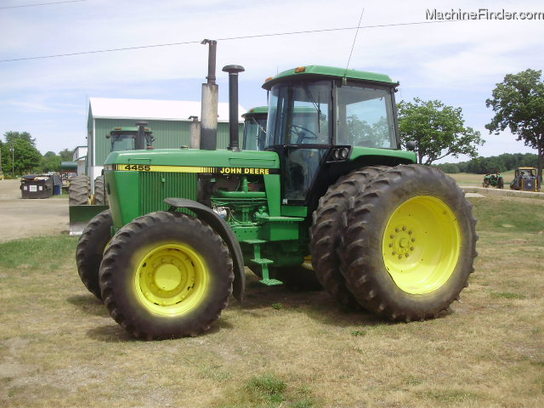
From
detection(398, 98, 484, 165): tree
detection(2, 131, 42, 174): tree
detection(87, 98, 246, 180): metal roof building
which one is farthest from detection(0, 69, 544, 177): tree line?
detection(2, 131, 42, 174): tree

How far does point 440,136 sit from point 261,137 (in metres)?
33.8

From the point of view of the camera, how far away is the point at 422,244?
657 cm

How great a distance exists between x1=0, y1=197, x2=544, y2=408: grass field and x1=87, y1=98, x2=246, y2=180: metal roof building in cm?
2013

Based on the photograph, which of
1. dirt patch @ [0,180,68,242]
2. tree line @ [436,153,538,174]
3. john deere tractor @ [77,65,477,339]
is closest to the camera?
john deere tractor @ [77,65,477,339]

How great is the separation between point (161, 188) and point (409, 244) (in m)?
2.71

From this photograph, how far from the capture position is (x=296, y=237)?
6621 millimetres

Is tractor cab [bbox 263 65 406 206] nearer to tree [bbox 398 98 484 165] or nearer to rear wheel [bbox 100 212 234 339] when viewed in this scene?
rear wheel [bbox 100 212 234 339]

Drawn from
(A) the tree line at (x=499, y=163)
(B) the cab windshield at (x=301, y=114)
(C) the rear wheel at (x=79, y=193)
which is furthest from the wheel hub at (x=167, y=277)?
(A) the tree line at (x=499, y=163)

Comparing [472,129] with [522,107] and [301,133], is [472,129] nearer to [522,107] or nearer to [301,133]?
[522,107]

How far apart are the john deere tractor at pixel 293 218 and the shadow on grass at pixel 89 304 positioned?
200mm

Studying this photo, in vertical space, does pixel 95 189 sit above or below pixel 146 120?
below

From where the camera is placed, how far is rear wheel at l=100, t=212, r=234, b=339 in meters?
5.12

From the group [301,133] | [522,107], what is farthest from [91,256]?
[522,107]

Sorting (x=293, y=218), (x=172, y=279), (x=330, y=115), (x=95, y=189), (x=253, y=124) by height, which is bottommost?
(x=172, y=279)
